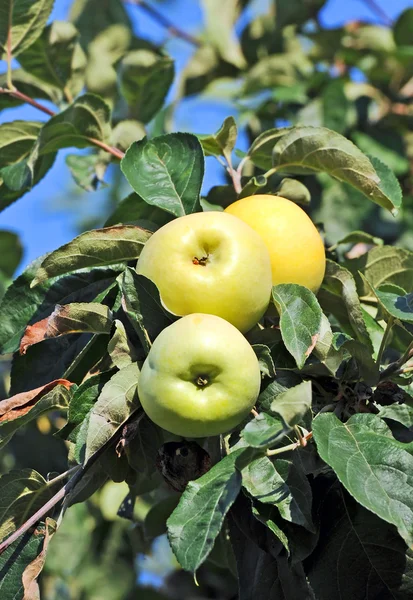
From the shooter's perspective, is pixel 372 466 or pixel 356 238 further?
pixel 356 238

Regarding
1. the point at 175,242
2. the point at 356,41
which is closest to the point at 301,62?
the point at 356,41

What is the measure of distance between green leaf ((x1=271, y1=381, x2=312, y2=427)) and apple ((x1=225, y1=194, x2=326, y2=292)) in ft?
0.83

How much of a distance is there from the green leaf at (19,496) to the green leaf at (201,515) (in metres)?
0.28

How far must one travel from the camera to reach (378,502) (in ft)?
2.67

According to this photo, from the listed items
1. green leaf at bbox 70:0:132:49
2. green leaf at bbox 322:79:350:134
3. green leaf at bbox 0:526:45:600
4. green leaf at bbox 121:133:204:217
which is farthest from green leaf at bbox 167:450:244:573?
green leaf at bbox 70:0:132:49

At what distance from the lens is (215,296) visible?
916 millimetres

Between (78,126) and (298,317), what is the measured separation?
0.62 m

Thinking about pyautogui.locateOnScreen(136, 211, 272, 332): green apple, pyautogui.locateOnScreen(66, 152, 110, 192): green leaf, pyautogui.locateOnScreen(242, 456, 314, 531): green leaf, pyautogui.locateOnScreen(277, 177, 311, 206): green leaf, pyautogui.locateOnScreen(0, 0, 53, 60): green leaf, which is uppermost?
pyautogui.locateOnScreen(0, 0, 53, 60): green leaf

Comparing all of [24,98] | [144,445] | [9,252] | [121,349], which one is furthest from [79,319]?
[9,252]

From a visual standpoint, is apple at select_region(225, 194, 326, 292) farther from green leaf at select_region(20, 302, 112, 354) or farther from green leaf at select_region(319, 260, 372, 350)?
green leaf at select_region(20, 302, 112, 354)

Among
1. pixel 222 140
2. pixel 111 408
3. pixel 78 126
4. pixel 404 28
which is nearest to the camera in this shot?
pixel 111 408

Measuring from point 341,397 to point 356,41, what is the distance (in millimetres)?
2003

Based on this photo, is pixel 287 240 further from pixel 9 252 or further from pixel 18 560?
pixel 9 252

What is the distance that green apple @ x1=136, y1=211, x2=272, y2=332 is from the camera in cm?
92
